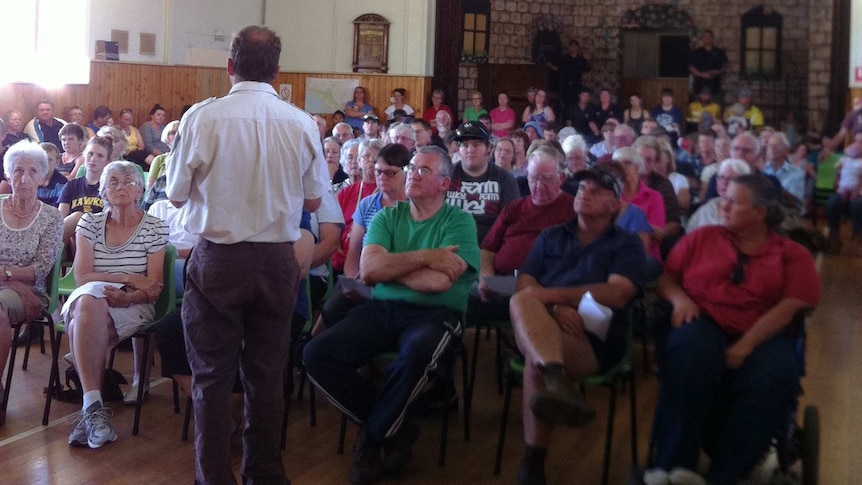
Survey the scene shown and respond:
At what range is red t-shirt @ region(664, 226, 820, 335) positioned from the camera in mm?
3254

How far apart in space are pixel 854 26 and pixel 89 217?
12.6 metres

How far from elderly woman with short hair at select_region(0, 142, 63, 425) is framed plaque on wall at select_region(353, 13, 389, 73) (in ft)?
33.2

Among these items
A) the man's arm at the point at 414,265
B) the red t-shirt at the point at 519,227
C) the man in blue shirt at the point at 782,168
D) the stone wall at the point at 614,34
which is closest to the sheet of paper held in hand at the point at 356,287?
the man's arm at the point at 414,265

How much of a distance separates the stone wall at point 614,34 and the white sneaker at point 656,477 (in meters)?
12.5

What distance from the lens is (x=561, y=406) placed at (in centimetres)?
303

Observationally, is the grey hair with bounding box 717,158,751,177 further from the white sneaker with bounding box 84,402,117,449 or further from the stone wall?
the stone wall

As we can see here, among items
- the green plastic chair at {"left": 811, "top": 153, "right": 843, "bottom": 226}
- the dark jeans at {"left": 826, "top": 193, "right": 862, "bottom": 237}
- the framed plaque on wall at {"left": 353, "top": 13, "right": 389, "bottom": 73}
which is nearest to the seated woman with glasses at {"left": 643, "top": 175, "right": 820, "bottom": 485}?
the dark jeans at {"left": 826, "top": 193, "right": 862, "bottom": 237}

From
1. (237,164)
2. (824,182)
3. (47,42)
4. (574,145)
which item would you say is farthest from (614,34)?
(237,164)

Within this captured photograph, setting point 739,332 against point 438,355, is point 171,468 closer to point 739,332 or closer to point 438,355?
point 438,355

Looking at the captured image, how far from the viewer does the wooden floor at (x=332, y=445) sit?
A: 3.55 meters

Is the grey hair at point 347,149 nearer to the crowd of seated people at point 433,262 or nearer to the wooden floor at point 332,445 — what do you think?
the crowd of seated people at point 433,262

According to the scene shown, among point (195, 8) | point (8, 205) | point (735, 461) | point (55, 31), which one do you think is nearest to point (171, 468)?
point (8, 205)

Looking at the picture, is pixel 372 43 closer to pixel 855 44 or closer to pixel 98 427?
pixel 855 44

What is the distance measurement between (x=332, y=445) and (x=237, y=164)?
56.9 inches
